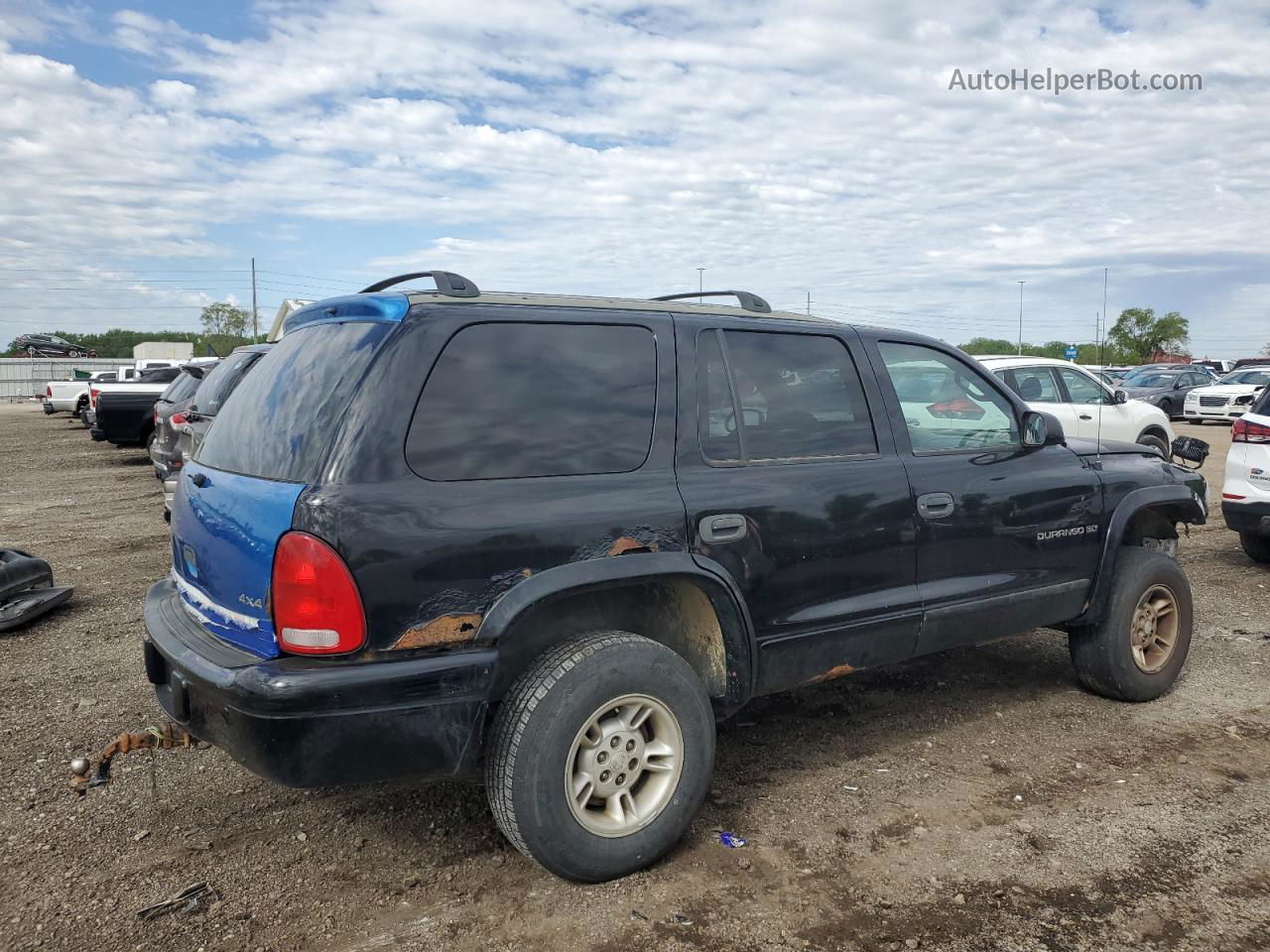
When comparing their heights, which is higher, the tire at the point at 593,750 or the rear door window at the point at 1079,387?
the rear door window at the point at 1079,387

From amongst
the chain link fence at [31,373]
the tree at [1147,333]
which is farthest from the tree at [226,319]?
the tree at [1147,333]

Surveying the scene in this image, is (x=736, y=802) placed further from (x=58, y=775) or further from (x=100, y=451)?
(x=100, y=451)

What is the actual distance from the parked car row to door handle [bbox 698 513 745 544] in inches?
0.5

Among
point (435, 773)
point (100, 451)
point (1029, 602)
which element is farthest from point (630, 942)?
point (100, 451)

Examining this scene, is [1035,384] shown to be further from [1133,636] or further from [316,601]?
[316,601]

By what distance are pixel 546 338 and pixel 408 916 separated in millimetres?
1812

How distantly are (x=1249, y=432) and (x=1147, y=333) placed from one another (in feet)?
Result: 256

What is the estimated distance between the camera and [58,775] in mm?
3957

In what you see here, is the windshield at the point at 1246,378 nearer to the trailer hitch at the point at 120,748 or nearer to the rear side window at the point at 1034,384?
the rear side window at the point at 1034,384

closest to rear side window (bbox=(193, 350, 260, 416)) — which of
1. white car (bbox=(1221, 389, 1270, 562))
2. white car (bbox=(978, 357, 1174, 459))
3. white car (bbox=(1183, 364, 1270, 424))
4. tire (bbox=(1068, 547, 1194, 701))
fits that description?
tire (bbox=(1068, 547, 1194, 701))

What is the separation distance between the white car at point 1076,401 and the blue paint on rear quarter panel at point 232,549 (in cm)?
961

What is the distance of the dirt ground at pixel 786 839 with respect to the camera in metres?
2.90

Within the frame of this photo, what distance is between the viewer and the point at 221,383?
32.0ft

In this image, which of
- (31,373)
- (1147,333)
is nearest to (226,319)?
(31,373)
